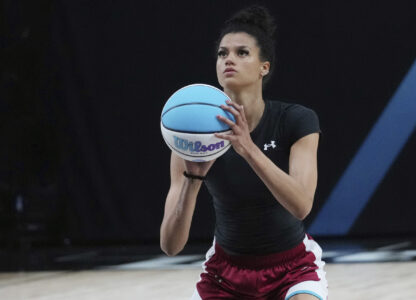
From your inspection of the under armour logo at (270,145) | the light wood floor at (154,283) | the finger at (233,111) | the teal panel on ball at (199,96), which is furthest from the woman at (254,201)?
the light wood floor at (154,283)

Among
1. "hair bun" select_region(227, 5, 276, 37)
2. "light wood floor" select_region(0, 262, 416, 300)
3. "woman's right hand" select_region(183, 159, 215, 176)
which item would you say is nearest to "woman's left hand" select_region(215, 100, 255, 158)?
"woman's right hand" select_region(183, 159, 215, 176)

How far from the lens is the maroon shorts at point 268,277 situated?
8.91 ft

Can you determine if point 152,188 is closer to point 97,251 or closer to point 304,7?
point 97,251

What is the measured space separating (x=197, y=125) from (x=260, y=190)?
1.46ft

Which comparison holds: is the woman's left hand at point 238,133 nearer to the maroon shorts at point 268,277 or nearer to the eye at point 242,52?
the eye at point 242,52

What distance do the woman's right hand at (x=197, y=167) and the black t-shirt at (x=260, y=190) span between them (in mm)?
174

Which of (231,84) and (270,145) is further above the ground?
(231,84)

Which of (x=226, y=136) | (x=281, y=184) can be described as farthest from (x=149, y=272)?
(x=226, y=136)

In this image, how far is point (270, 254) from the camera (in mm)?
2762

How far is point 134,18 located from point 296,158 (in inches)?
175

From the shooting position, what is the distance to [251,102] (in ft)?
9.15

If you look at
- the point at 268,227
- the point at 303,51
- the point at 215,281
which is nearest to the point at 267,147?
the point at 268,227

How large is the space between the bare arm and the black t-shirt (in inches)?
5.4

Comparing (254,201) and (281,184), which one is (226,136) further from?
(254,201)
